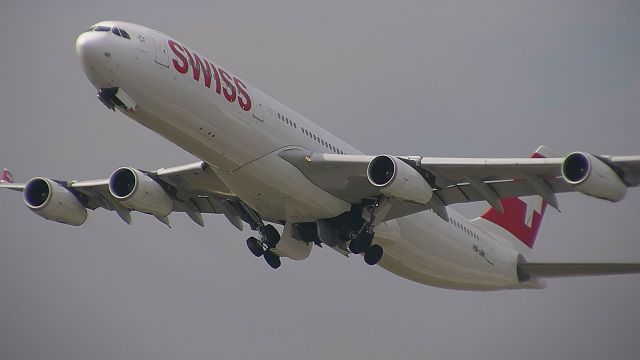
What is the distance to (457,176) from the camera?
3694 cm

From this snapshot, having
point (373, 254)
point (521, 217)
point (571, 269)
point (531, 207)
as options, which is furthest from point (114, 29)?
point (531, 207)

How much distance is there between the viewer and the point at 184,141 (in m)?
35.1

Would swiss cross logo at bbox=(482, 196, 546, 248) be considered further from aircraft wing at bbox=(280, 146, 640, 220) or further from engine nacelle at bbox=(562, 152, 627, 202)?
engine nacelle at bbox=(562, 152, 627, 202)

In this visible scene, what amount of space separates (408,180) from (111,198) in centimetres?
1294

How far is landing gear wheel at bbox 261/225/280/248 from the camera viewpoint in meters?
40.6

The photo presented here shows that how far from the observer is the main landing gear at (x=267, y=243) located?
40.6 metres

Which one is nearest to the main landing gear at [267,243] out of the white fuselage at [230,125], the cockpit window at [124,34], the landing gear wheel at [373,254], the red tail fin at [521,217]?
the white fuselage at [230,125]

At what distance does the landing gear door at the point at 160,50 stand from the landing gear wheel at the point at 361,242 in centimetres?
943

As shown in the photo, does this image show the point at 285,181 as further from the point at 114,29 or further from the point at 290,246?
the point at 114,29

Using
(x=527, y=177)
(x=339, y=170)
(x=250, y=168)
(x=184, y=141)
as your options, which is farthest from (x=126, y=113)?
(x=527, y=177)

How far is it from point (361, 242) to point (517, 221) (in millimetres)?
13263

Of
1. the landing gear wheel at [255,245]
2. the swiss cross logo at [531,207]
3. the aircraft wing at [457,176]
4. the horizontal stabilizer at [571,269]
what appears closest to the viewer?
the aircraft wing at [457,176]

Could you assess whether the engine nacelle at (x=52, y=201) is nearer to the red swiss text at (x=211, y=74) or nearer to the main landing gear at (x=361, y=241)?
the red swiss text at (x=211, y=74)

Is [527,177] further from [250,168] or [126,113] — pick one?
[126,113]
